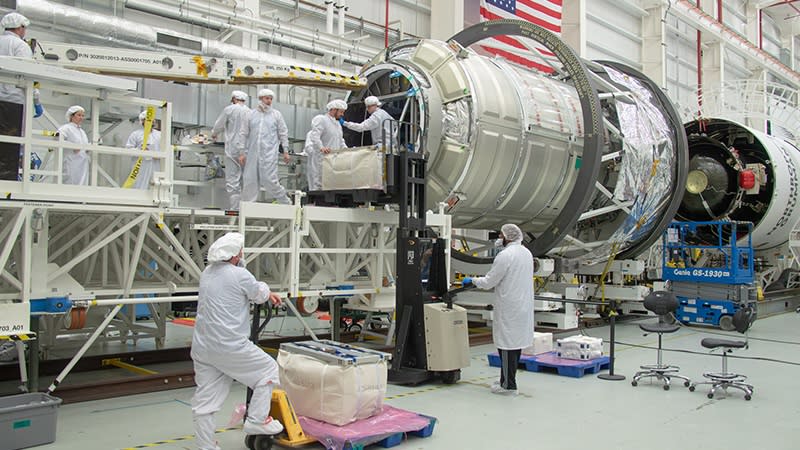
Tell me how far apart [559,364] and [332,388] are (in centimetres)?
358

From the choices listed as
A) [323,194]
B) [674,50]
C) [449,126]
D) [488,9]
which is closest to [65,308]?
[323,194]

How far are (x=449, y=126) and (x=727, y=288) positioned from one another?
19.9 ft

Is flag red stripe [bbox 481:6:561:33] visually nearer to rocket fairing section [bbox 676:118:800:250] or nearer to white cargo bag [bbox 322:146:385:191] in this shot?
rocket fairing section [bbox 676:118:800:250]

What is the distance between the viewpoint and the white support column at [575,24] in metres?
19.4

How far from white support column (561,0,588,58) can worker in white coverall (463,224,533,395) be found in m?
14.0

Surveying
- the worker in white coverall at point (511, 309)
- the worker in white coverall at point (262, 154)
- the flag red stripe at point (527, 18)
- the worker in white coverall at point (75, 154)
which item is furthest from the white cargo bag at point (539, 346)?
the flag red stripe at point (527, 18)

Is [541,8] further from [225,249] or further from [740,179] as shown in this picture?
[225,249]

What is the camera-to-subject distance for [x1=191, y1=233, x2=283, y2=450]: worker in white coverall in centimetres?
439

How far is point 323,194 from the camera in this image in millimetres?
7777

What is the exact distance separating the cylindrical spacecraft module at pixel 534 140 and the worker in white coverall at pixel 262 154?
154cm

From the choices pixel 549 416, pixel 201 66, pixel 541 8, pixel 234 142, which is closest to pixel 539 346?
pixel 549 416

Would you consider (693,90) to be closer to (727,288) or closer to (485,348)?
(727,288)

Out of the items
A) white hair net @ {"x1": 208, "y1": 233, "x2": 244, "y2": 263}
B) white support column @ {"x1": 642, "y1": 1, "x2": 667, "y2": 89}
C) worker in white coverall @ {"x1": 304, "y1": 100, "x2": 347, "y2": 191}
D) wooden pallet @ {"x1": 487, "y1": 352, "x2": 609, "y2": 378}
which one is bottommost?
wooden pallet @ {"x1": 487, "y1": 352, "x2": 609, "y2": 378}

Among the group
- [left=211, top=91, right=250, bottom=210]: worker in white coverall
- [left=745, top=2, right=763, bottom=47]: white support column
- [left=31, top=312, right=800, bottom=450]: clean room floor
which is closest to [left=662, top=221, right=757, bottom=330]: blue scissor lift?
[left=31, top=312, right=800, bottom=450]: clean room floor
